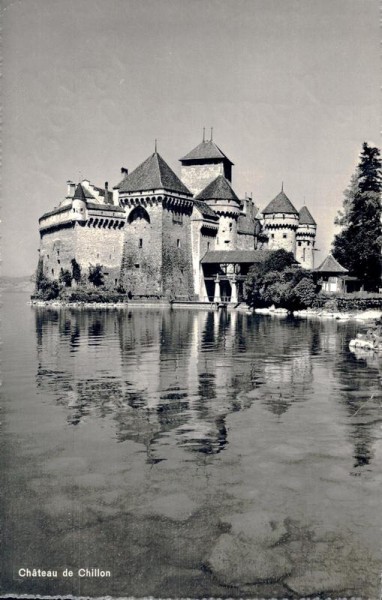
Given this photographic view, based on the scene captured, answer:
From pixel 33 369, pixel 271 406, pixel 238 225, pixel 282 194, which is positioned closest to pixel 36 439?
pixel 271 406

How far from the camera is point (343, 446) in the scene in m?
8.94

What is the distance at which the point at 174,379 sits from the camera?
585 inches

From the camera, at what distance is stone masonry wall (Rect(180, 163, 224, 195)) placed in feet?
244

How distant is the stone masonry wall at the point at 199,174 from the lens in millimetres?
74500

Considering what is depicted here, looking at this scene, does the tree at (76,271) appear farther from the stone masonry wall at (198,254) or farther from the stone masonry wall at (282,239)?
the stone masonry wall at (282,239)

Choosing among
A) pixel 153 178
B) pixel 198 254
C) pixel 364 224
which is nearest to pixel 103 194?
pixel 153 178

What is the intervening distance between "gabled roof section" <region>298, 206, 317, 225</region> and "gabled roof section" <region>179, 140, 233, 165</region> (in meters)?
13.1

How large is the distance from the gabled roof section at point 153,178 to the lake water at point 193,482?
49068 millimetres

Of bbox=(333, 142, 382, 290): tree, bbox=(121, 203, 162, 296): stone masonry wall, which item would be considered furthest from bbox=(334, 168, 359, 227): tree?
bbox=(121, 203, 162, 296): stone masonry wall

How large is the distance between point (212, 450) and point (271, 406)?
3.33 m

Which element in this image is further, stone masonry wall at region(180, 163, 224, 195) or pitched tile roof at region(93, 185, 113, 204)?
stone masonry wall at region(180, 163, 224, 195)

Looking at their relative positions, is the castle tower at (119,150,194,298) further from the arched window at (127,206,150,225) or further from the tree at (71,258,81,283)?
the tree at (71,258,81,283)

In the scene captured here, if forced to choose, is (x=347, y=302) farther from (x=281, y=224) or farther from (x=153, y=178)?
(x=281, y=224)

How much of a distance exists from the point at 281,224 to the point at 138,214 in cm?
2097
